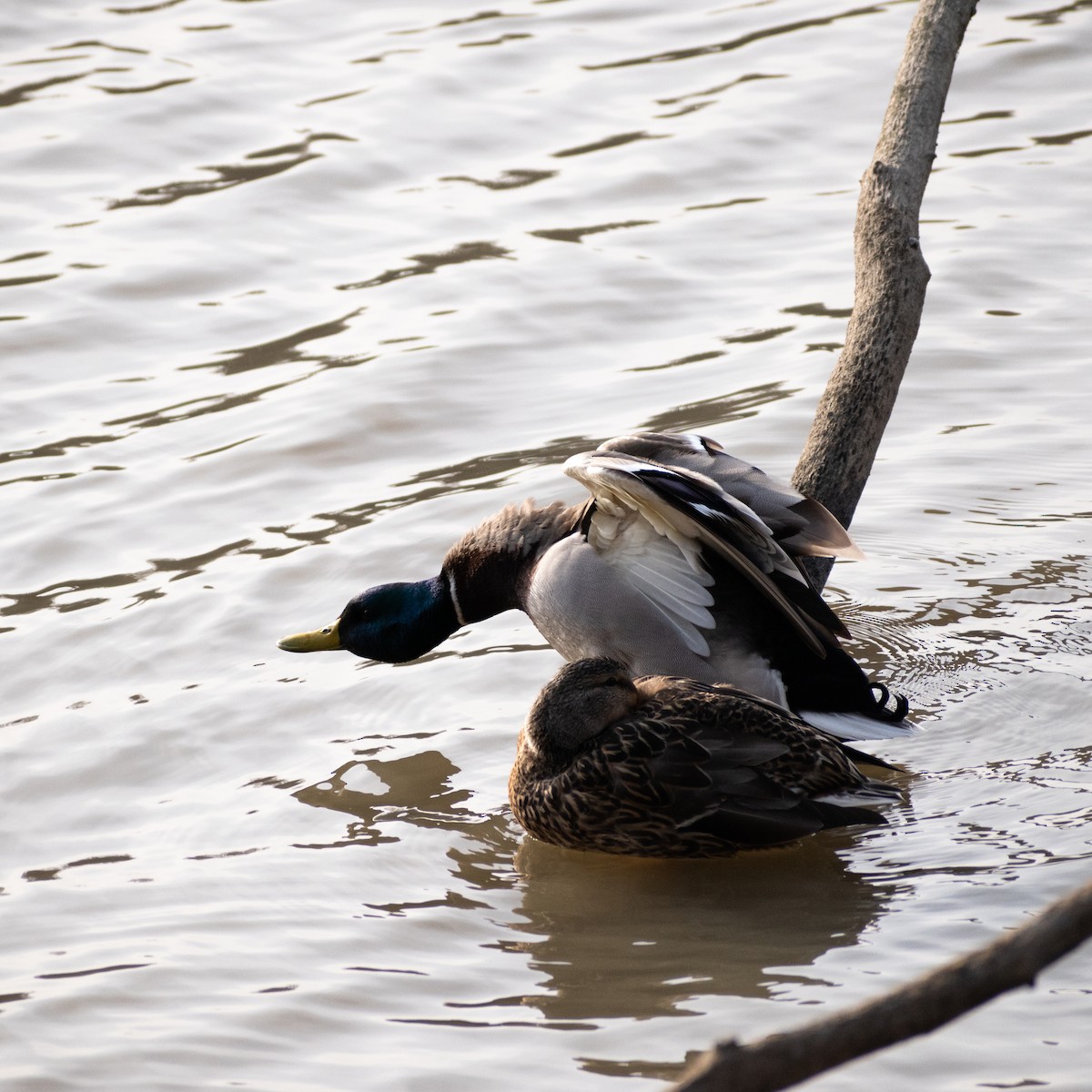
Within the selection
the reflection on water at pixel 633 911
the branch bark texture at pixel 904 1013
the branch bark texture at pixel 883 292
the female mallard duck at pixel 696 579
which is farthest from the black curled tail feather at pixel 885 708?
the branch bark texture at pixel 904 1013

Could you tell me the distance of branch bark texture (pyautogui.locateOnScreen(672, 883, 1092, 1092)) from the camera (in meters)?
1.70

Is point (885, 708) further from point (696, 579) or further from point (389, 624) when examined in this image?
point (389, 624)

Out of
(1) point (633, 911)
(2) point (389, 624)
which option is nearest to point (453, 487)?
(2) point (389, 624)

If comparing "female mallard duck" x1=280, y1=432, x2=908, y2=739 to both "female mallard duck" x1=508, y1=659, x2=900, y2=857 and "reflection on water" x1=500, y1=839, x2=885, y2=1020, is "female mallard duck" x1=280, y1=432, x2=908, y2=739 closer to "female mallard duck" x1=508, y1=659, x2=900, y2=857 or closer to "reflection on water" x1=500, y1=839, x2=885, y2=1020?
"female mallard duck" x1=508, y1=659, x2=900, y2=857

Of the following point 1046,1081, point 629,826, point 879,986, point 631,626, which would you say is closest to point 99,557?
point 631,626

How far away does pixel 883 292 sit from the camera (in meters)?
4.89

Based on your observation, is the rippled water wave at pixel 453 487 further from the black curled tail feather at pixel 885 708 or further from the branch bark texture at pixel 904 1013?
the branch bark texture at pixel 904 1013

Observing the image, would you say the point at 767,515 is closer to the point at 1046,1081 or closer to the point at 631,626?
the point at 631,626

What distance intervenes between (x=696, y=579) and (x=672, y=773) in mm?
720

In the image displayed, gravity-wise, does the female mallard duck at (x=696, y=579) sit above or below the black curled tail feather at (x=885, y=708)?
above

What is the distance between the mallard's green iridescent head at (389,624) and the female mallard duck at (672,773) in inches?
40.8

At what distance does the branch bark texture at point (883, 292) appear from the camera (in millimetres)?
4840

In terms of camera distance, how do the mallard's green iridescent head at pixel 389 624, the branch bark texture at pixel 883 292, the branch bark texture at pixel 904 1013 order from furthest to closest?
the mallard's green iridescent head at pixel 389 624 → the branch bark texture at pixel 883 292 → the branch bark texture at pixel 904 1013

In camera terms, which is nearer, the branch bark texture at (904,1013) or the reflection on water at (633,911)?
the branch bark texture at (904,1013)
